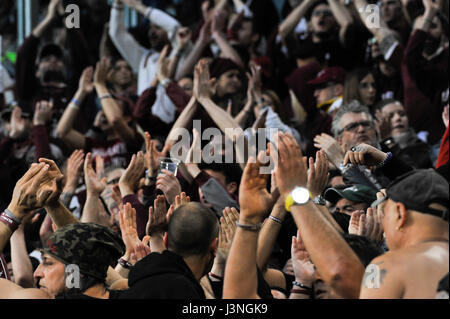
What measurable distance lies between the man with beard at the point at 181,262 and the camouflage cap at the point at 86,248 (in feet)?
0.78

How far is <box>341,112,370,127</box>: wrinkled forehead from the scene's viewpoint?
5.62 m

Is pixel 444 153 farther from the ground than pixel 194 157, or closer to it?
farther from the ground

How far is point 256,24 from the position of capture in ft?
29.7

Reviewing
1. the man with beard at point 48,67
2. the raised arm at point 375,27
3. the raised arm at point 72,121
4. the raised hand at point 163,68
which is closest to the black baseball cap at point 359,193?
the raised arm at point 375,27

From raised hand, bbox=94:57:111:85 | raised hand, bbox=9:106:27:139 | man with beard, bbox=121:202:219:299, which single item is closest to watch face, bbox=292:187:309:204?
man with beard, bbox=121:202:219:299

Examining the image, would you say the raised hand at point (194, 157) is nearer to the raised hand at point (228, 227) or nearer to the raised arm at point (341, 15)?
the raised hand at point (228, 227)

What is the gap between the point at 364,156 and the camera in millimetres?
4242

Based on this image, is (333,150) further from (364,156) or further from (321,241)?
(321,241)

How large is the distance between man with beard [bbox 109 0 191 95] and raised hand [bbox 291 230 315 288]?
4659 mm

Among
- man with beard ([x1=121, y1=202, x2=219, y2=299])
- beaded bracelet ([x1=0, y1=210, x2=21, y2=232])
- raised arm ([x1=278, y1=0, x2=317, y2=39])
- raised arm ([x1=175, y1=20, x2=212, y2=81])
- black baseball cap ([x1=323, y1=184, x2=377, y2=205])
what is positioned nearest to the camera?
man with beard ([x1=121, y1=202, x2=219, y2=299])

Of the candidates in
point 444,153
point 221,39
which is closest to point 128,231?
point 444,153

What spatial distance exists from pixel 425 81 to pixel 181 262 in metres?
4.42

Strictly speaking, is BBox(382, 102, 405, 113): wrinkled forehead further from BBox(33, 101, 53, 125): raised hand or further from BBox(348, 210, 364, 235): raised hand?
BBox(33, 101, 53, 125): raised hand
